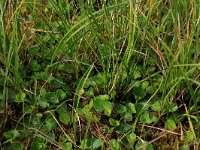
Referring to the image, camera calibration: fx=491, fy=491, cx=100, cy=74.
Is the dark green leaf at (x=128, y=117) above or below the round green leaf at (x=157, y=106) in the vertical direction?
below

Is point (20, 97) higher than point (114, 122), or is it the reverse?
point (20, 97)

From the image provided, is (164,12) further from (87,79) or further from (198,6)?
(87,79)

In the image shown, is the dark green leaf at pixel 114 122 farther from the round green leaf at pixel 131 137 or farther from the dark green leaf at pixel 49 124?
the dark green leaf at pixel 49 124

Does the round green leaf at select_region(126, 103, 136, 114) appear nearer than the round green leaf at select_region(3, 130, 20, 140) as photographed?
No

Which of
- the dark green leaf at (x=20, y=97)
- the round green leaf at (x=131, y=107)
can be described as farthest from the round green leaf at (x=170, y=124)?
the dark green leaf at (x=20, y=97)

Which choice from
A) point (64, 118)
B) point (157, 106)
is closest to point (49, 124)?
point (64, 118)

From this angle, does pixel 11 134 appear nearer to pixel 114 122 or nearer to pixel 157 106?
pixel 114 122

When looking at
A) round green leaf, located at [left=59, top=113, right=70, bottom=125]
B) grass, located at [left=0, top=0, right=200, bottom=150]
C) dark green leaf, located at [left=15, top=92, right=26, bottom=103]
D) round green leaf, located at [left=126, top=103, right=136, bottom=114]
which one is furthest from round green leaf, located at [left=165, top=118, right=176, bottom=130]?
dark green leaf, located at [left=15, top=92, right=26, bottom=103]

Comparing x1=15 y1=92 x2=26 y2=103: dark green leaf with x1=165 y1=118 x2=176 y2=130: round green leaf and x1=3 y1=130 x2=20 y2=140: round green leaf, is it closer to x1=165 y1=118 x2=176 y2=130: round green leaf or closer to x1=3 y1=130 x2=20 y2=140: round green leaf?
x1=3 y1=130 x2=20 y2=140: round green leaf

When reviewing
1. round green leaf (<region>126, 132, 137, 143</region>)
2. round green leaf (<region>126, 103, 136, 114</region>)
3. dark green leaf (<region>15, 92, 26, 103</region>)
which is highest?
dark green leaf (<region>15, 92, 26, 103</region>)
